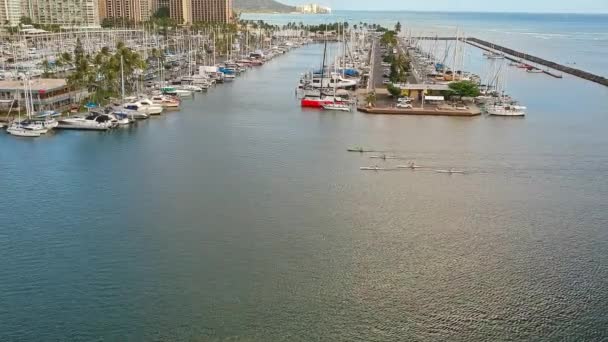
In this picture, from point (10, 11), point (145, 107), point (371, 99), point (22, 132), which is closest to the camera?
point (22, 132)

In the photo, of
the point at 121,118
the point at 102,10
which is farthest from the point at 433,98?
the point at 102,10

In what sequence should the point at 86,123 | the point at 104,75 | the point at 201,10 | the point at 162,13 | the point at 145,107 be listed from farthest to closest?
the point at 201,10, the point at 162,13, the point at 104,75, the point at 145,107, the point at 86,123

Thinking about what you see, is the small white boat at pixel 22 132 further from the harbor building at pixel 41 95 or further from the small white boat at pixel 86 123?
the harbor building at pixel 41 95

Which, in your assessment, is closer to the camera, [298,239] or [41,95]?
[298,239]

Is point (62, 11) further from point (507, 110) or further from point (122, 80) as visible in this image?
point (507, 110)

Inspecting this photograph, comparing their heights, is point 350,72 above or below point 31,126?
above

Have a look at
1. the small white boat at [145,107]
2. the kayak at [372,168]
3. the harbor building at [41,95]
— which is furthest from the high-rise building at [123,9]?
the kayak at [372,168]

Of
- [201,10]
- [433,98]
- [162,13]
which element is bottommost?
[433,98]
